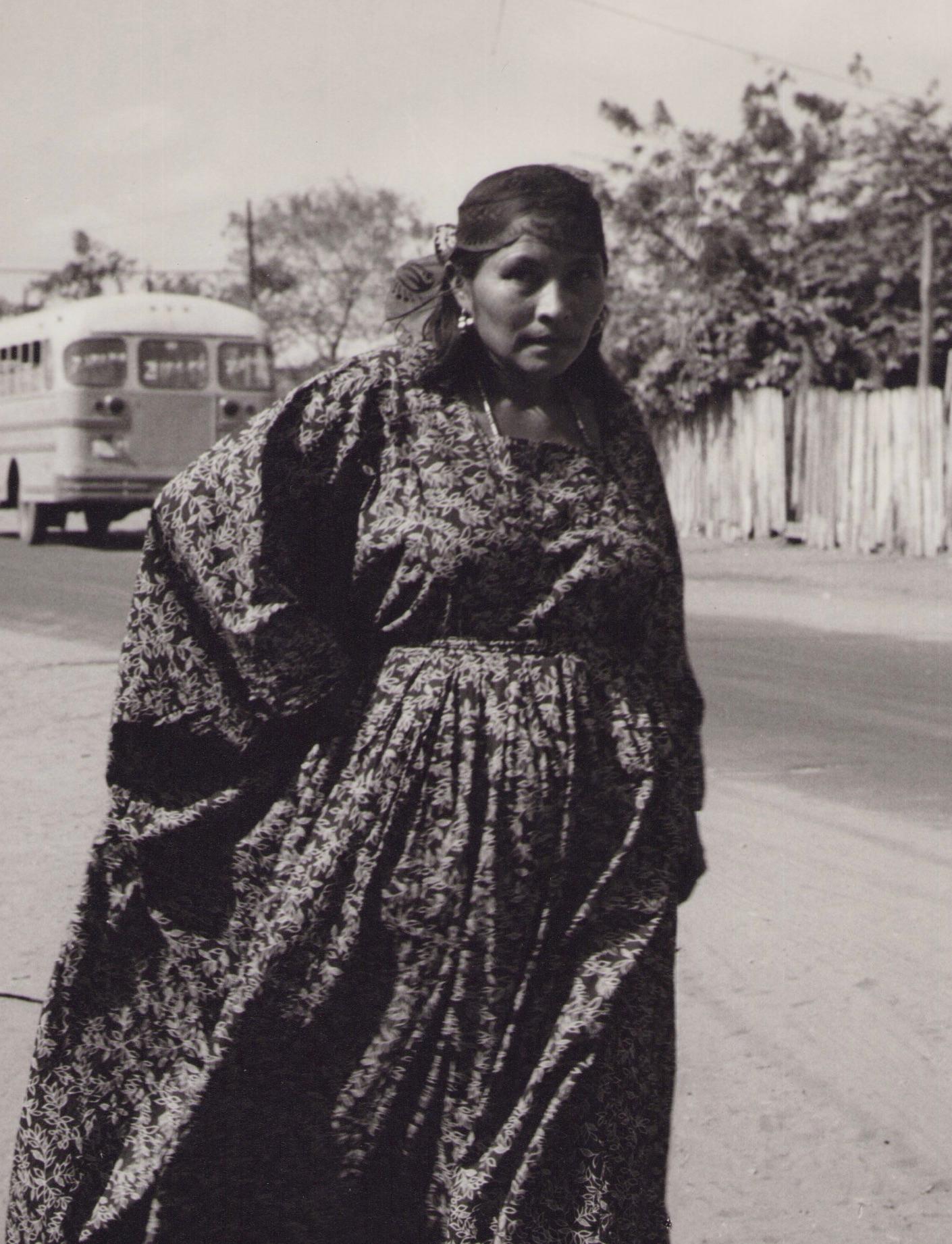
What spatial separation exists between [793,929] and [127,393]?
56.2 ft

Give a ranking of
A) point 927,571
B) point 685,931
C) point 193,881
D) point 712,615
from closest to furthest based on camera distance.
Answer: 1. point 193,881
2. point 685,931
3. point 712,615
4. point 927,571

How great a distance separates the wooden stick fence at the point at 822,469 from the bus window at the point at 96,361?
643cm

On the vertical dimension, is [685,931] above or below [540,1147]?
below

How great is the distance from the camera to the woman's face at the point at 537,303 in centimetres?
267

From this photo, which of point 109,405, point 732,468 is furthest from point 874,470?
point 109,405

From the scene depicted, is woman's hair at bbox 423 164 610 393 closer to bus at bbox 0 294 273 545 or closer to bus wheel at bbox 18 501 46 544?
bus at bbox 0 294 273 545

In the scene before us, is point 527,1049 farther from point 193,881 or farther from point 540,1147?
point 193,881

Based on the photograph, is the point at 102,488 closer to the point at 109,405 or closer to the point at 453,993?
the point at 109,405

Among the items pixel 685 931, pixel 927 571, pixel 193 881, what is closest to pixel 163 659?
pixel 193 881

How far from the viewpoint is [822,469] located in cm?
1917

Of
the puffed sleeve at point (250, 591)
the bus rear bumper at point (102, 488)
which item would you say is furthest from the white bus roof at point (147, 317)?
the puffed sleeve at point (250, 591)

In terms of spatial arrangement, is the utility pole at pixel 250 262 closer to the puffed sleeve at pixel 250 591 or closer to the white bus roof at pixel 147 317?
the white bus roof at pixel 147 317

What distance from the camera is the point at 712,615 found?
1364cm

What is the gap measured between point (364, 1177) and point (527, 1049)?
32cm
